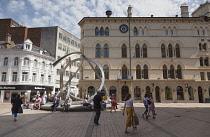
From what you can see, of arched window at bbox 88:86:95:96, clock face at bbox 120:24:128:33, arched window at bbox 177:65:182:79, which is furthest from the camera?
clock face at bbox 120:24:128:33

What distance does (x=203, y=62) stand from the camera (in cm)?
3200

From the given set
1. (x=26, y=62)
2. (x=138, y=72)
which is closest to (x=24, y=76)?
(x=26, y=62)

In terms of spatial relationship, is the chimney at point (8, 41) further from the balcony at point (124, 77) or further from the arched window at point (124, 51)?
the balcony at point (124, 77)

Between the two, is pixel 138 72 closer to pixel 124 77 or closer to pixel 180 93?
pixel 124 77

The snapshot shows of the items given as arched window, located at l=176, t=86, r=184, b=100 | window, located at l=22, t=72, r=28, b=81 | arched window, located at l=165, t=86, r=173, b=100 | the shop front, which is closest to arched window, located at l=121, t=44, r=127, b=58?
arched window, located at l=165, t=86, r=173, b=100

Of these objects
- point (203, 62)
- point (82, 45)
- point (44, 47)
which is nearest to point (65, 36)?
point (44, 47)

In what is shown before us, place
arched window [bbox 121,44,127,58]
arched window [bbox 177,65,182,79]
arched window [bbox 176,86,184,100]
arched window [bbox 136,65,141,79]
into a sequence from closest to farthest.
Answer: arched window [bbox 176,86,184,100] < arched window [bbox 136,65,141,79] < arched window [bbox 177,65,182,79] < arched window [bbox 121,44,127,58]

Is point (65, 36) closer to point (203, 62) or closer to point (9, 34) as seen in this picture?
point (9, 34)

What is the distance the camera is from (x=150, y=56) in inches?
1239

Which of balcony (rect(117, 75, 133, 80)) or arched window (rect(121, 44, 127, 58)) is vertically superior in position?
arched window (rect(121, 44, 127, 58))

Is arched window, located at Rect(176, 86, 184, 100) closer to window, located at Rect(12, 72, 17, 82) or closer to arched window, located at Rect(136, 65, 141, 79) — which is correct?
arched window, located at Rect(136, 65, 141, 79)

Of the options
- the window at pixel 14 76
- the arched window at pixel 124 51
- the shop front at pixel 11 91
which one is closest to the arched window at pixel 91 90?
the arched window at pixel 124 51

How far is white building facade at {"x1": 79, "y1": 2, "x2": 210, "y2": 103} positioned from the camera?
3039 cm

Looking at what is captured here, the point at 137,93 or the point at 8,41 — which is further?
the point at 8,41
